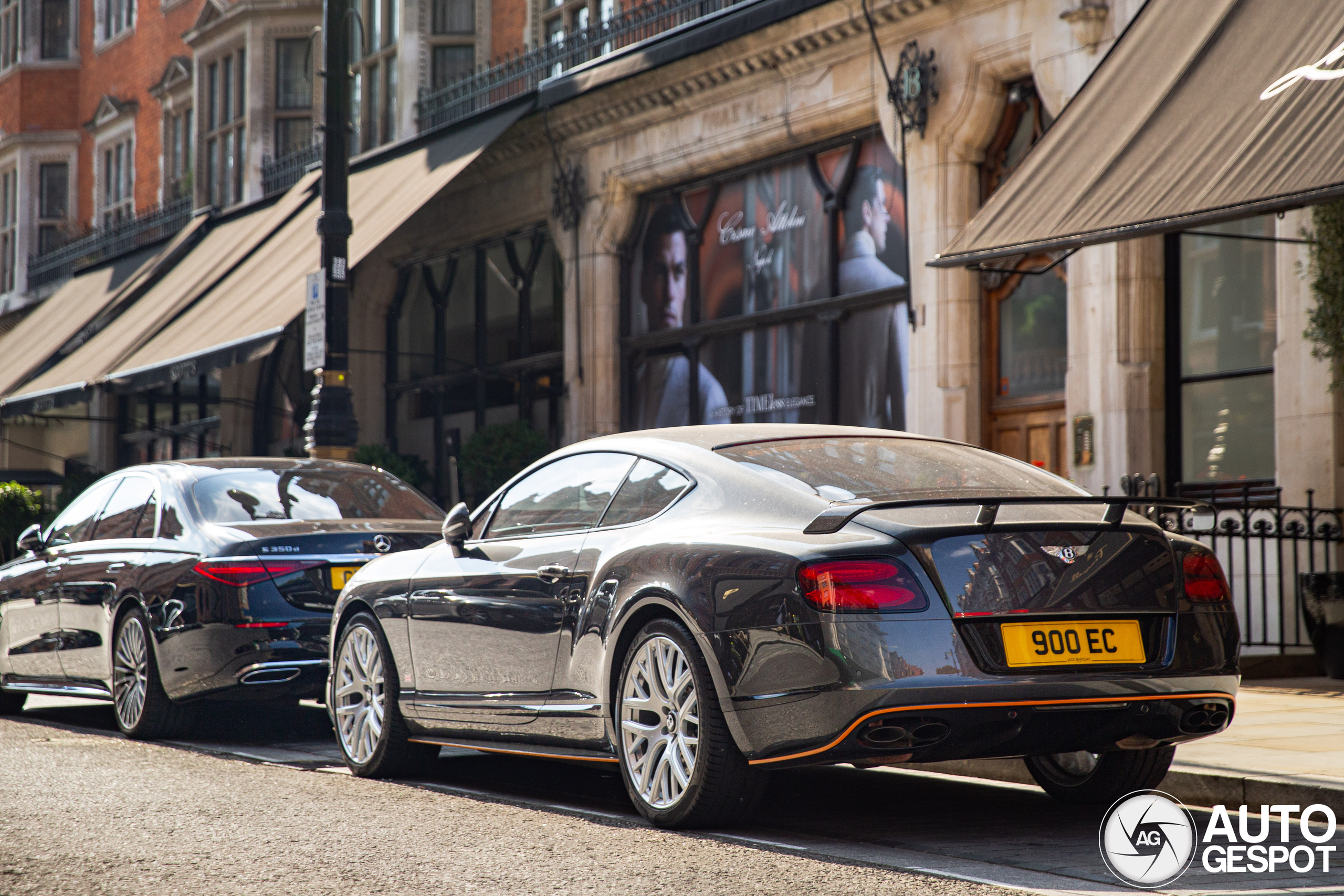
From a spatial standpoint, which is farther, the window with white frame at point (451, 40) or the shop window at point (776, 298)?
the window with white frame at point (451, 40)

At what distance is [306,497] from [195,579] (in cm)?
99

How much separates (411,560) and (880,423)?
8.41m

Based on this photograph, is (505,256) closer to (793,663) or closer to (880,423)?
(880,423)

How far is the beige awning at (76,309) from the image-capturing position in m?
22.9

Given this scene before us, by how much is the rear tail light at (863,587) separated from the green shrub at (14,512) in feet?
65.0

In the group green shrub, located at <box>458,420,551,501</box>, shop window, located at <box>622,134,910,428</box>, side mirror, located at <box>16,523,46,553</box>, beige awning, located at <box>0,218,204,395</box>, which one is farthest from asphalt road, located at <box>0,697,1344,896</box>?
beige awning, located at <box>0,218,204,395</box>

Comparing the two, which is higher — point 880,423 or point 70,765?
point 880,423

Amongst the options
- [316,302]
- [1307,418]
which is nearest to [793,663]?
[1307,418]

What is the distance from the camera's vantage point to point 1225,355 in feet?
41.4

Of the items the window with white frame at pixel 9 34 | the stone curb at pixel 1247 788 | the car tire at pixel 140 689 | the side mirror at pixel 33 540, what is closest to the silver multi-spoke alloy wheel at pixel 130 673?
the car tire at pixel 140 689

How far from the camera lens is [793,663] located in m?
5.30

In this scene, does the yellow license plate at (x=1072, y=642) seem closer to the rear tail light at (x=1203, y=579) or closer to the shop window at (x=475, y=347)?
the rear tail light at (x=1203, y=579)

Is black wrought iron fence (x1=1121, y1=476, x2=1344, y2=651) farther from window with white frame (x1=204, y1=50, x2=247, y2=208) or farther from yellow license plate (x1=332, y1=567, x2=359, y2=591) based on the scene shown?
window with white frame (x1=204, y1=50, x2=247, y2=208)

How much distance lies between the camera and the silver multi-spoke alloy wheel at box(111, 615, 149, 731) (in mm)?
9102
